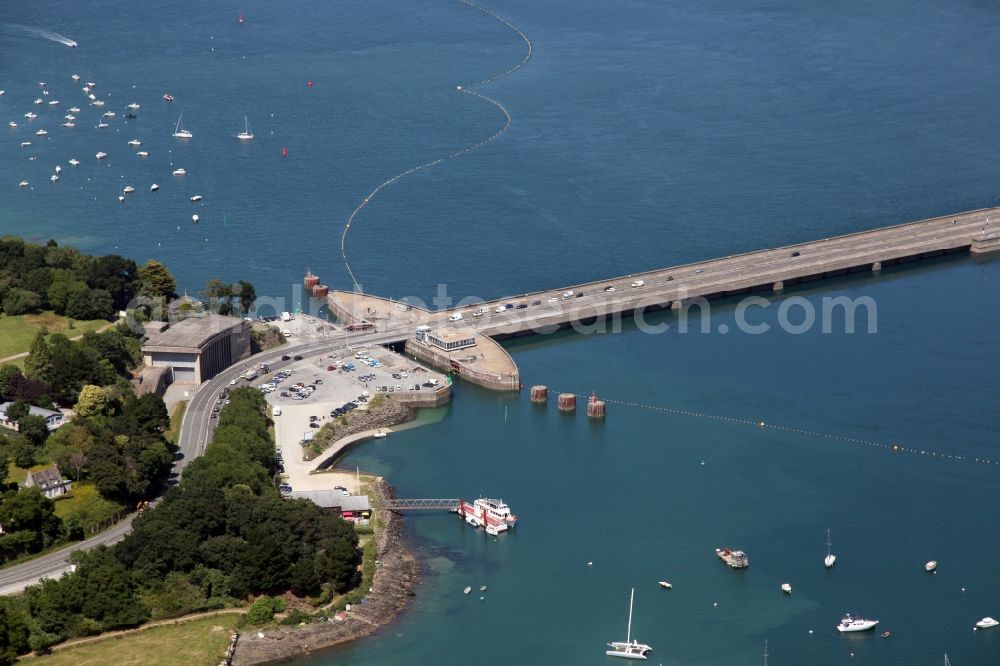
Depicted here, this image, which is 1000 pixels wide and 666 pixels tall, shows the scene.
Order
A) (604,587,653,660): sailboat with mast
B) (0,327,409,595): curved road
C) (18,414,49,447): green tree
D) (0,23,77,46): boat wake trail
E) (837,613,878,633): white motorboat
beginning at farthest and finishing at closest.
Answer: (0,23,77,46): boat wake trail < (18,414,49,447): green tree < (0,327,409,595): curved road < (837,613,878,633): white motorboat < (604,587,653,660): sailboat with mast

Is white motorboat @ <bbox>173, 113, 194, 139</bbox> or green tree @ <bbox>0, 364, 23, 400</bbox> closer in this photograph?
green tree @ <bbox>0, 364, 23, 400</bbox>

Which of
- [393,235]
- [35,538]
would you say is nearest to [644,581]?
[35,538]

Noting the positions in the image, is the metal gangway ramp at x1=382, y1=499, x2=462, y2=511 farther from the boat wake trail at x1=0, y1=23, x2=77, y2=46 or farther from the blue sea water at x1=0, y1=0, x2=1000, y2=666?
the boat wake trail at x1=0, y1=23, x2=77, y2=46

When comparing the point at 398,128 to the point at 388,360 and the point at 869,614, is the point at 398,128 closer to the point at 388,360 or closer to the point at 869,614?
the point at 388,360

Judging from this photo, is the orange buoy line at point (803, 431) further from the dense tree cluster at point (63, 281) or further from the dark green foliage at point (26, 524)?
the dark green foliage at point (26, 524)

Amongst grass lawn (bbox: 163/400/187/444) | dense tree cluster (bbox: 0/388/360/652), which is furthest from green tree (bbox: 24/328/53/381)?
dense tree cluster (bbox: 0/388/360/652)

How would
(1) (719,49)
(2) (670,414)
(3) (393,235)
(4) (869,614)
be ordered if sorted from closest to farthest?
(4) (869,614), (2) (670,414), (3) (393,235), (1) (719,49)
